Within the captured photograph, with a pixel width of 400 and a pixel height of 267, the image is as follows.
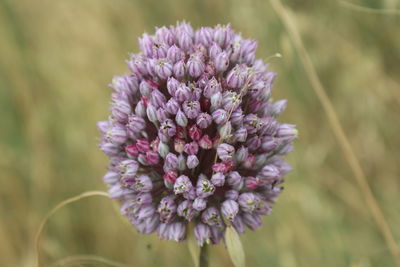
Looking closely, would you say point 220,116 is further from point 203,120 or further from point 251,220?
point 251,220

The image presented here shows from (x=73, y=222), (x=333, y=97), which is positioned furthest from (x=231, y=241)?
(x=333, y=97)

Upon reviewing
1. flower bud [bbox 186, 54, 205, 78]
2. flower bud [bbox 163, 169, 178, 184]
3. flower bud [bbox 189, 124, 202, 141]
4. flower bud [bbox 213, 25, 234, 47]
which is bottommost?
flower bud [bbox 163, 169, 178, 184]

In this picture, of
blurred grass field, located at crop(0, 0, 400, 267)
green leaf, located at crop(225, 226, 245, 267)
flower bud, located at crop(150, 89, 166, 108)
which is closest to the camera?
green leaf, located at crop(225, 226, 245, 267)

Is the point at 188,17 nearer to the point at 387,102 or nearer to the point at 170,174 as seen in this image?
the point at 387,102

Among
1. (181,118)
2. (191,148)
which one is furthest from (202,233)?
(181,118)

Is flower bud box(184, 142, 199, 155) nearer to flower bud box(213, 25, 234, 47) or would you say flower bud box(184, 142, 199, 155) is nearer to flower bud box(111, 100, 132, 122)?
flower bud box(111, 100, 132, 122)

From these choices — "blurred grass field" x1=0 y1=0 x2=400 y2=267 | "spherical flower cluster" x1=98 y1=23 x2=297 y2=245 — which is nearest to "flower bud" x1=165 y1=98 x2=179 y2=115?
"spherical flower cluster" x1=98 y1=23 x2=297 y2=245
